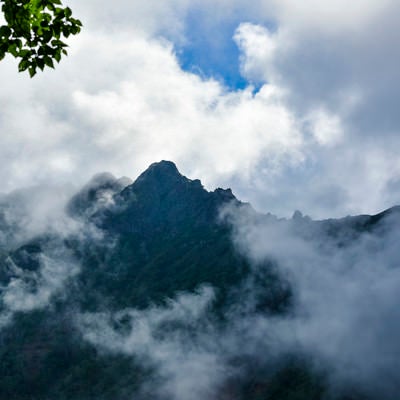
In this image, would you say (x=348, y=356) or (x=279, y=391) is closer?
(x=279, y=391)

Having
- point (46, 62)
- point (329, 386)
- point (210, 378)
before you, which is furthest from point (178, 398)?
point (46, 62)

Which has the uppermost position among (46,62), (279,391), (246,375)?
(246,375)

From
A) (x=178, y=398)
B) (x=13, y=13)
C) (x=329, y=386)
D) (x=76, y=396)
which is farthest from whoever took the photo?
(x=76, y=396)

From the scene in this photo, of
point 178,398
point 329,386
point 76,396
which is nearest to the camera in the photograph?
point 329,386

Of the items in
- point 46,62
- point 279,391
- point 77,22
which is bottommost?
point 46,62

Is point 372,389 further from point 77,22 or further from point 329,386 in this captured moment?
point 77,22

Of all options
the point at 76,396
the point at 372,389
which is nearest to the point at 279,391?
the point at 372,389

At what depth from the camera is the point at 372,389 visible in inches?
6334

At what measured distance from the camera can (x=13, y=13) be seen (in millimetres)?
10453

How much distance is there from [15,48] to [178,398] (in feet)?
623

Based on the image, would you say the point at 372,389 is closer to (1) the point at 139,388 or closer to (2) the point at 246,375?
(2) the point at 246,375

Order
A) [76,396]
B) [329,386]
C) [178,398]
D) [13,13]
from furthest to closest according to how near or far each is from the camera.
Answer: [76,396] → [178,398] → [329,386] → [13,13]

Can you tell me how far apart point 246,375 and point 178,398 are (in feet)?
91.6

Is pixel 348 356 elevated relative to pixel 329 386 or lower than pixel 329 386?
elevated
